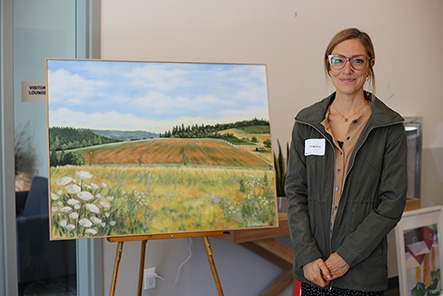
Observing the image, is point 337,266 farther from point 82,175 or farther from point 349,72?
point 82,175

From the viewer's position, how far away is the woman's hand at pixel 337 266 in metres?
2.05

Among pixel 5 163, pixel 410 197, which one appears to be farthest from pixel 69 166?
pixel 410 197

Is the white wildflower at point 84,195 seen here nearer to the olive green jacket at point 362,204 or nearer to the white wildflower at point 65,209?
the white wildflower at point 65,209

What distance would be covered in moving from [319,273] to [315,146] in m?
0.47

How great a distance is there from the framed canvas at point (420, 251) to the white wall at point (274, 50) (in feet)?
2.23

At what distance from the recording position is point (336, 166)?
2.11 meters

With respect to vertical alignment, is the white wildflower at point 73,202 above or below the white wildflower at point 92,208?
above

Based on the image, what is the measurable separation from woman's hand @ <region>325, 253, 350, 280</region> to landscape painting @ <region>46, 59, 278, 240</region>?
676 mm

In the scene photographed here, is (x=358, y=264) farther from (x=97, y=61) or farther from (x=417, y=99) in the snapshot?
(x=417, y=99)

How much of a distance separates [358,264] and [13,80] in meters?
2.08

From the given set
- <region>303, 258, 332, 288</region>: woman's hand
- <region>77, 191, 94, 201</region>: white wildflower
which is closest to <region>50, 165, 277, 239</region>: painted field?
<region>77, 191, 94, 201</region>: white wildflower

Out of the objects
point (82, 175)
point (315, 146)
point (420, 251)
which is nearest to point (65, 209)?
point (82, 175)

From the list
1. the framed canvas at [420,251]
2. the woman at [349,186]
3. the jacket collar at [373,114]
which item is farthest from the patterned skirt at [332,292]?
the framed canvas at [420,251]

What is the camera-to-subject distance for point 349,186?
2082 mm
